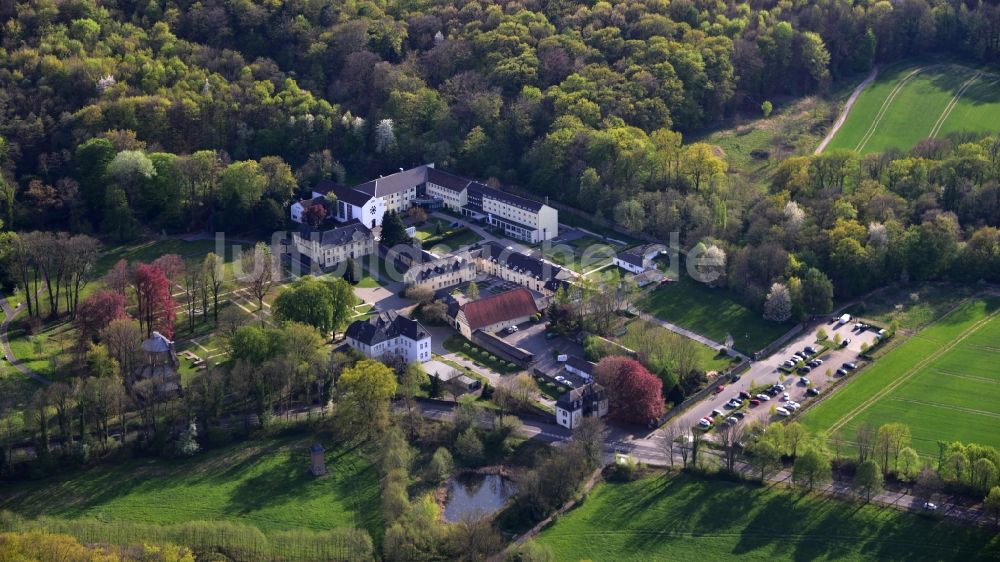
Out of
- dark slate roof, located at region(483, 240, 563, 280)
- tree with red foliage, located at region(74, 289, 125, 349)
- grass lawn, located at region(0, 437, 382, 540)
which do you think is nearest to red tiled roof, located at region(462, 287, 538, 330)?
dark slate roof, located at region(483, 240, 563, 280)

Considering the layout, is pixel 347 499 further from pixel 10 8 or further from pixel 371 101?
pixel 10 8

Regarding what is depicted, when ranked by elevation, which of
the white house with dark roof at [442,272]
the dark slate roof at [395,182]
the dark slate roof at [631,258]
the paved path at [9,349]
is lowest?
the paved path at [9,349]

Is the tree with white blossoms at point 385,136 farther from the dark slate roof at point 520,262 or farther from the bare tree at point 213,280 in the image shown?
the bare tree at point 213,280

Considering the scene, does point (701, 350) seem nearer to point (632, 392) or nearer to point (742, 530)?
point (632, 392)

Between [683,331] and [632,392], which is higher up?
[632,392]

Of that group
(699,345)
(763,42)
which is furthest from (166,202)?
(763,42)

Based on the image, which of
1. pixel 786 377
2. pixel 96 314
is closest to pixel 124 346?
pixel 96 314

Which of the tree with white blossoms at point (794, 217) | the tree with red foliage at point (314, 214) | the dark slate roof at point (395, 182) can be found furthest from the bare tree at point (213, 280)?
the tree with white blossoms at point (794, 217)
